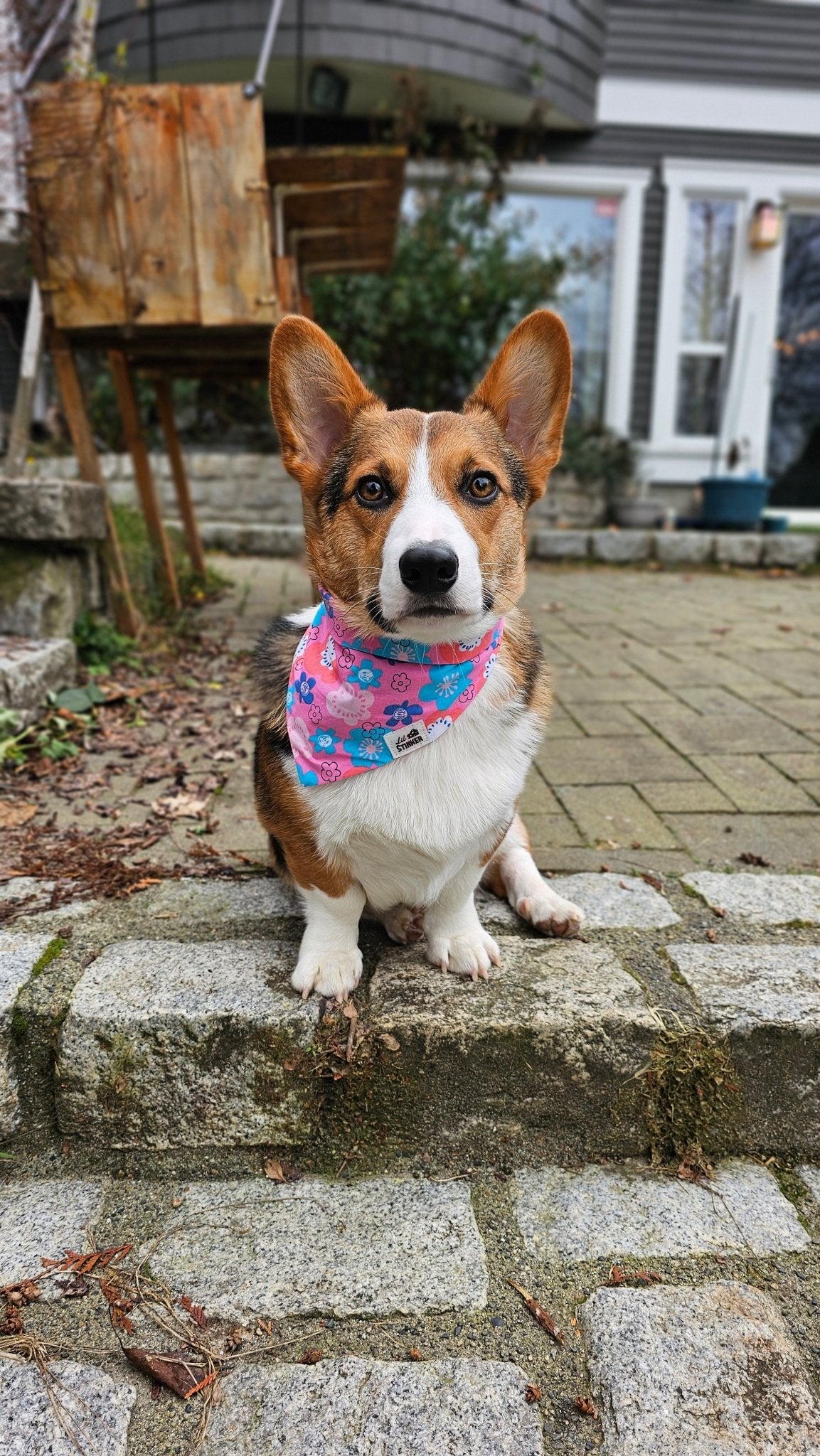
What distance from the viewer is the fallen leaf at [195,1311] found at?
141cm

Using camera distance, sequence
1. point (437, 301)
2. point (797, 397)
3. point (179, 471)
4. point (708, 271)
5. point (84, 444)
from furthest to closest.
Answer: point (797, 397) → point (708, 271) → point (437, 301) → point (179, 471) → point (84, 444)

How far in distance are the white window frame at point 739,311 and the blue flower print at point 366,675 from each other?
9.08m

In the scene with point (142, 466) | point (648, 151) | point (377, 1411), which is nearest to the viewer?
point (377, 1411)

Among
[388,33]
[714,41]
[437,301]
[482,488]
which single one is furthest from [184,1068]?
[714,41]

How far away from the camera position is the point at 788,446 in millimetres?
10727

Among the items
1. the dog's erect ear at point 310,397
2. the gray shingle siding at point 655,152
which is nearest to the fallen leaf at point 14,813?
the dog's erect ear at point 310,397

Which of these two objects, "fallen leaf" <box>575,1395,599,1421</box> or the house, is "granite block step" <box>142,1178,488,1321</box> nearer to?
"fallen leaf" <box>575,1395,599,1421</box>

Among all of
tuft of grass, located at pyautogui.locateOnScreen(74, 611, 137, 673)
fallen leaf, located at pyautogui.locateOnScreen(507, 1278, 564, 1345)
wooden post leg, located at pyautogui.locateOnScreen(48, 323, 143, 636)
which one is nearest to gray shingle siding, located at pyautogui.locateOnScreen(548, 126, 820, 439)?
wooden post leg, located at pyautogui.locateOnScreen(48, 323, 143, 636)

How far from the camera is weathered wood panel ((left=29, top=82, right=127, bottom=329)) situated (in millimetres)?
3545

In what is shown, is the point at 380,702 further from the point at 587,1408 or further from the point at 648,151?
the point at 648,151

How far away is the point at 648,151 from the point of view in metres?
9.62

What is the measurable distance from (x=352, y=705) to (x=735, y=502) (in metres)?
8.38

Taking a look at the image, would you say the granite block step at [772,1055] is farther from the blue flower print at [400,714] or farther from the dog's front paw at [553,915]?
the blue flower print at [400,714]

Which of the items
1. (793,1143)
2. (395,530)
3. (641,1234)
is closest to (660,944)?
(793,1143)
